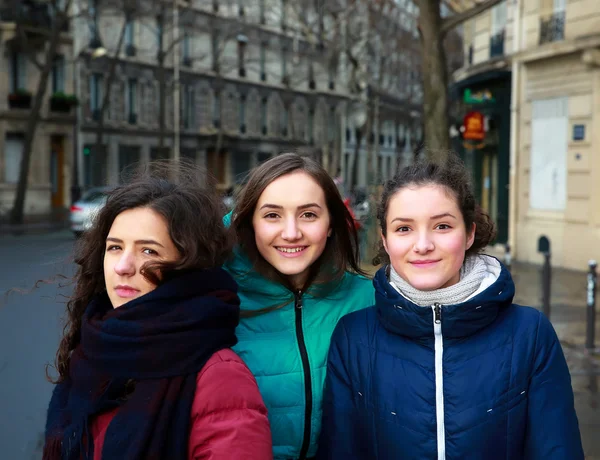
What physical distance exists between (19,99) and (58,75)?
3.56 metres

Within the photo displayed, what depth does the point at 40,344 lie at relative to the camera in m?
8.89

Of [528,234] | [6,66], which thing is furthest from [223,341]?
[6,66]

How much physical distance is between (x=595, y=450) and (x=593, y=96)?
38.6ft

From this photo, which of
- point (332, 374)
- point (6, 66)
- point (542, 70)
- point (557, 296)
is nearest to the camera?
point (332, 374)

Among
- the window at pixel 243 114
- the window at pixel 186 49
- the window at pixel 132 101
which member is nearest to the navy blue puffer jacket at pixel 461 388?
the window at pixel 132 101

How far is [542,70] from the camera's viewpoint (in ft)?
57.8

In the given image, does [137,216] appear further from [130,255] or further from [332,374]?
[332,374]

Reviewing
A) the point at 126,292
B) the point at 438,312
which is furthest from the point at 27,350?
the point at 438,312

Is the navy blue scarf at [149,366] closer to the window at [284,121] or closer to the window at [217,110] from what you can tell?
the window at [217,110]

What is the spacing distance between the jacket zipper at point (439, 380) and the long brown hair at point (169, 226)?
2.21ft

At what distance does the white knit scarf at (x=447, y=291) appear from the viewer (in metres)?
2.44

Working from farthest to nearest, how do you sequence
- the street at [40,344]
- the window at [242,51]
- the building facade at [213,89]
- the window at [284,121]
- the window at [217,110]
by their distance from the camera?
the window at [284,121] < the window at [242,51] < the window at [217,110] < the building facade at [213,89] < the street at [40,344]

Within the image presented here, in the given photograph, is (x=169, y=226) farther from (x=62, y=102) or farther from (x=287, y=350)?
(x=62, y=102)

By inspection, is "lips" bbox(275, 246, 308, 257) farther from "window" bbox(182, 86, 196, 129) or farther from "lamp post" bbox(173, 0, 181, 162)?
"window" bbox(182, 86, 196, 129)
